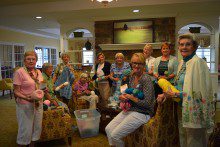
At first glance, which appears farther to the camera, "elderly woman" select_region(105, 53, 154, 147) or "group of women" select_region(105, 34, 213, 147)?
"elderly woman" select_region(105, 53, 154, 147)

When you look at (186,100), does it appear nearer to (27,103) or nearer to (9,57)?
(27,103)

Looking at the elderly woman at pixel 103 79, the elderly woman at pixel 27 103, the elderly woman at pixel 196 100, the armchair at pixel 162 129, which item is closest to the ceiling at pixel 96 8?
the elderly woman at pixel 103 79

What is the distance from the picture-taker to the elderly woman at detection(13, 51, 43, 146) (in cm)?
236

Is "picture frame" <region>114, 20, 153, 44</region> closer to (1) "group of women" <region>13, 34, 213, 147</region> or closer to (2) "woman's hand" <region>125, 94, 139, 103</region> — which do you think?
(1) "group of women" <region>13, 34, 213, 147</region>

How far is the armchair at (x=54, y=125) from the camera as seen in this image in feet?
9.02

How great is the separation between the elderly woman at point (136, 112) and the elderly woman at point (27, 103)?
0.91m

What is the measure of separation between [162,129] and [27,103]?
1526 mm

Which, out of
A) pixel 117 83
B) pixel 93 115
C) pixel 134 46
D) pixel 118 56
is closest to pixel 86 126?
pixel 93 115

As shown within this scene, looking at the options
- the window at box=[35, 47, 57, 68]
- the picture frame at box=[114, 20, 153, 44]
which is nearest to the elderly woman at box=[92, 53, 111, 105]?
the picture frame at box=[114, 20, 153, 44]

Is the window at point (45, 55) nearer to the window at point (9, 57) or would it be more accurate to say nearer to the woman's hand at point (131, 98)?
the window at point (9, 57)

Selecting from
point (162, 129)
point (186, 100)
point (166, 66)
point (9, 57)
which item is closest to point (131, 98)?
point (162, 129)

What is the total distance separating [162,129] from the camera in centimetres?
216

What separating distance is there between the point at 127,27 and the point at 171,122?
412 cm

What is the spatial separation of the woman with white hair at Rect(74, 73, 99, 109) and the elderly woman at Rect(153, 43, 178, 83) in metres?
1.23
